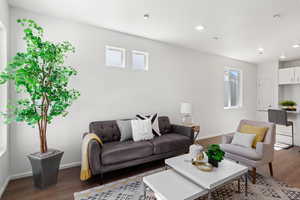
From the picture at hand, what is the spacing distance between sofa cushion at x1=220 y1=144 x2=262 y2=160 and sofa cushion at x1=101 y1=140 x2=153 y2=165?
1328mm

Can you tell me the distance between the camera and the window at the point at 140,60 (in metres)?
3.70

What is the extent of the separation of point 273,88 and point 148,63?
5245 millimetres

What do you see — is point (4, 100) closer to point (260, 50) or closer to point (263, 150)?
point (263, 150)

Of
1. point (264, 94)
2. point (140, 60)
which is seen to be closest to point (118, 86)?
point (140, 60)

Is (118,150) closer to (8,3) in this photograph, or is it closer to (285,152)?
(8,3)

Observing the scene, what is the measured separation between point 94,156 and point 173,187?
1.23m

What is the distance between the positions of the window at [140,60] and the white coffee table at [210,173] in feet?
7.59

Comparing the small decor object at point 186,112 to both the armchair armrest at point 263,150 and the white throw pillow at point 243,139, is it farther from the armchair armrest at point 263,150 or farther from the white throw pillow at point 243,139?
the armchair armrest at point 263,150

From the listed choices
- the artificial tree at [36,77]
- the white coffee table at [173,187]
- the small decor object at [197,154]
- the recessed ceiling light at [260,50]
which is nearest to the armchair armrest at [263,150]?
the small decor object at [197,154]

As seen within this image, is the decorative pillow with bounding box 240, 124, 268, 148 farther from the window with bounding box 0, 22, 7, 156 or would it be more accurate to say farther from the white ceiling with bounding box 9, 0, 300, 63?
the window with bounding box 0, 22, 7, 156

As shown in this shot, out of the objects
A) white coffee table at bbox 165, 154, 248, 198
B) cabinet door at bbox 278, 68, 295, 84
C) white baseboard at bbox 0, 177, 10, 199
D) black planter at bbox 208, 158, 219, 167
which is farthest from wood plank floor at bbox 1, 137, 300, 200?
cabinet door at bbox 278, 68, 295, 84

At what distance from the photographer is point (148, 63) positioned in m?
3.83

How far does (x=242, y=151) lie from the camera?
253 centimetres

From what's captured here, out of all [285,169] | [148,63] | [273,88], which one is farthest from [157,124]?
[273,88]
